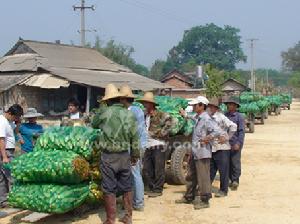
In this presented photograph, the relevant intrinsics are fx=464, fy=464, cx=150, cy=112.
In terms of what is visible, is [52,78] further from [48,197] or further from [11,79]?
[48,197]

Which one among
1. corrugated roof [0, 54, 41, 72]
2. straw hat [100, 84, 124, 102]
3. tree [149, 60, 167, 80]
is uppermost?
tree [149, 60, 167, 80]

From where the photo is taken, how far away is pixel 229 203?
7.51 metres

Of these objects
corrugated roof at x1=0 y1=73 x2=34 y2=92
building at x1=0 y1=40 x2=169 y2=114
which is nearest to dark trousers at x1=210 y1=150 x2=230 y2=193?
building at x1=0 y1=40 x2=169 y2=114

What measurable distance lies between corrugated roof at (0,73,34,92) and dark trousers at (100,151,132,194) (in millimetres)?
14405

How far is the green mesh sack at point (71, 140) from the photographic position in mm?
6281

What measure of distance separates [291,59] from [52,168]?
9720 cm

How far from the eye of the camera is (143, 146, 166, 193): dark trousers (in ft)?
25.8

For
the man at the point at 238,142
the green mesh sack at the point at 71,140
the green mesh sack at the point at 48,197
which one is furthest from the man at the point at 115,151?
the man at the point at 238,142

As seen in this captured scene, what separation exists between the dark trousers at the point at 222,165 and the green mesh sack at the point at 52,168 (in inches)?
101

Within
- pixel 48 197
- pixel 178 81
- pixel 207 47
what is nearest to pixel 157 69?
pixel 207 47

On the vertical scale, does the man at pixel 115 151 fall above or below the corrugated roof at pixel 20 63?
below

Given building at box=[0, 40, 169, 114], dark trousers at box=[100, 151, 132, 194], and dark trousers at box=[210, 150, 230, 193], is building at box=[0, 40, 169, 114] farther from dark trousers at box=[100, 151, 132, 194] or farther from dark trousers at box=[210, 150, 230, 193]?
dark trousers at box=[100, 151, 132, 194]

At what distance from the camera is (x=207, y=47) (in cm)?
10275

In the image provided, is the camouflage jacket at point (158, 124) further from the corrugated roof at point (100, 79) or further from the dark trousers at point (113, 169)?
the corrugated roof at point (100, 79)
